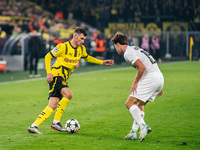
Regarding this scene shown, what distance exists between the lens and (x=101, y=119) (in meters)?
9.29

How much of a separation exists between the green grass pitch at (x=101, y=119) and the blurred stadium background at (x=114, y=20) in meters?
15.3

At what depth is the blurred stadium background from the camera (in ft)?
110

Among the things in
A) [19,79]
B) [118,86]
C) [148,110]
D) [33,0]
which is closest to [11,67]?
[19,79]

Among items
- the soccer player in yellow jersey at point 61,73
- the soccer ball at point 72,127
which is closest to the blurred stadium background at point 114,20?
the soccer player in yellow jersey at point 61,73

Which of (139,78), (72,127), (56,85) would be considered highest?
(139,78)

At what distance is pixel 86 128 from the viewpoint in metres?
8.30

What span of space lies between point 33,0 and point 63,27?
605 centimetres

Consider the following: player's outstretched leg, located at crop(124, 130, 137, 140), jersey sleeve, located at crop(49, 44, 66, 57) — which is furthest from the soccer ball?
jersey sleeve, located at crop(49, 44, 66, 57)

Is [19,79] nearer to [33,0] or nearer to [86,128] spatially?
[86,128]

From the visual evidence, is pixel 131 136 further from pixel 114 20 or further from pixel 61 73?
pixel 114 20

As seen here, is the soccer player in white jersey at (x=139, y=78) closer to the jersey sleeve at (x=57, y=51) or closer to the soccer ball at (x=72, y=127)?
the soccer ball at (x=72, y=127)

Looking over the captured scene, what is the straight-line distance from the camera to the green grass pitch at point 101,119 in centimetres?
684

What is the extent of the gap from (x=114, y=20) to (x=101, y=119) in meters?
36.0

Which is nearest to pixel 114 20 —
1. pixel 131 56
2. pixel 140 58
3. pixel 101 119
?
pixel 101 119
